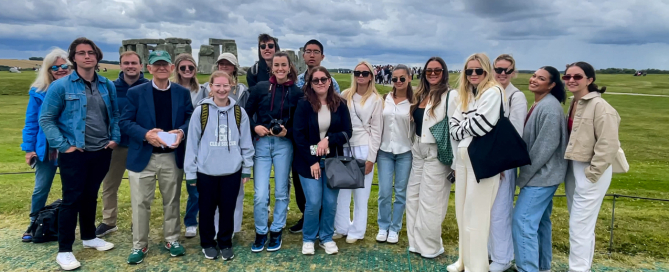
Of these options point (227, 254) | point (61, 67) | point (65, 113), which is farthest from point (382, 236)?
point (61, 67)

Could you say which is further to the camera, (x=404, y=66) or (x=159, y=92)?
(x=404, y=66)

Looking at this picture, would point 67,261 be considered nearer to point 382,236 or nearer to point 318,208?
point 318,208

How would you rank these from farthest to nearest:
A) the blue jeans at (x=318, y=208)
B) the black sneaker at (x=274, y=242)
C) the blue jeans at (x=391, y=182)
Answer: the blue jeans at (x=391, y=182) → the black sneaker at (x=274, y=242) → the blue jeans at (x=318, y=208)

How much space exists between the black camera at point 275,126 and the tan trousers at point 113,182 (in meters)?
2.06

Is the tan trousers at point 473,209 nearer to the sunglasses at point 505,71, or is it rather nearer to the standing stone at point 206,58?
the sunglasses at point 505,71

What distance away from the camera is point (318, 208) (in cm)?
Answer: 486

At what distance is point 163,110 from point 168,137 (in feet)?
1.21

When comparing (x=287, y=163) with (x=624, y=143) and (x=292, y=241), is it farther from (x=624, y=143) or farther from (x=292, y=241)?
(x=624, y=143)

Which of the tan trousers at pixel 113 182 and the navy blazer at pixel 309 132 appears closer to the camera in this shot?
the navy blazer at pixel 309 132

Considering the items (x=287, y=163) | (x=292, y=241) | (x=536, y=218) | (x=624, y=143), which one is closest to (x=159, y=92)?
(x=287, y=163)

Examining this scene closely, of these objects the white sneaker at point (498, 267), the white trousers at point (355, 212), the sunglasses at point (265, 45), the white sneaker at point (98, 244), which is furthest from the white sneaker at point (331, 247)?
the sunglasses at point (265, 45)

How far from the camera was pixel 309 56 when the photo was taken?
539 cm

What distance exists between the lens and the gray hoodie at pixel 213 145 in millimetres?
4449

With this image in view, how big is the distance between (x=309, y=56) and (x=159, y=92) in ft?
6.09
